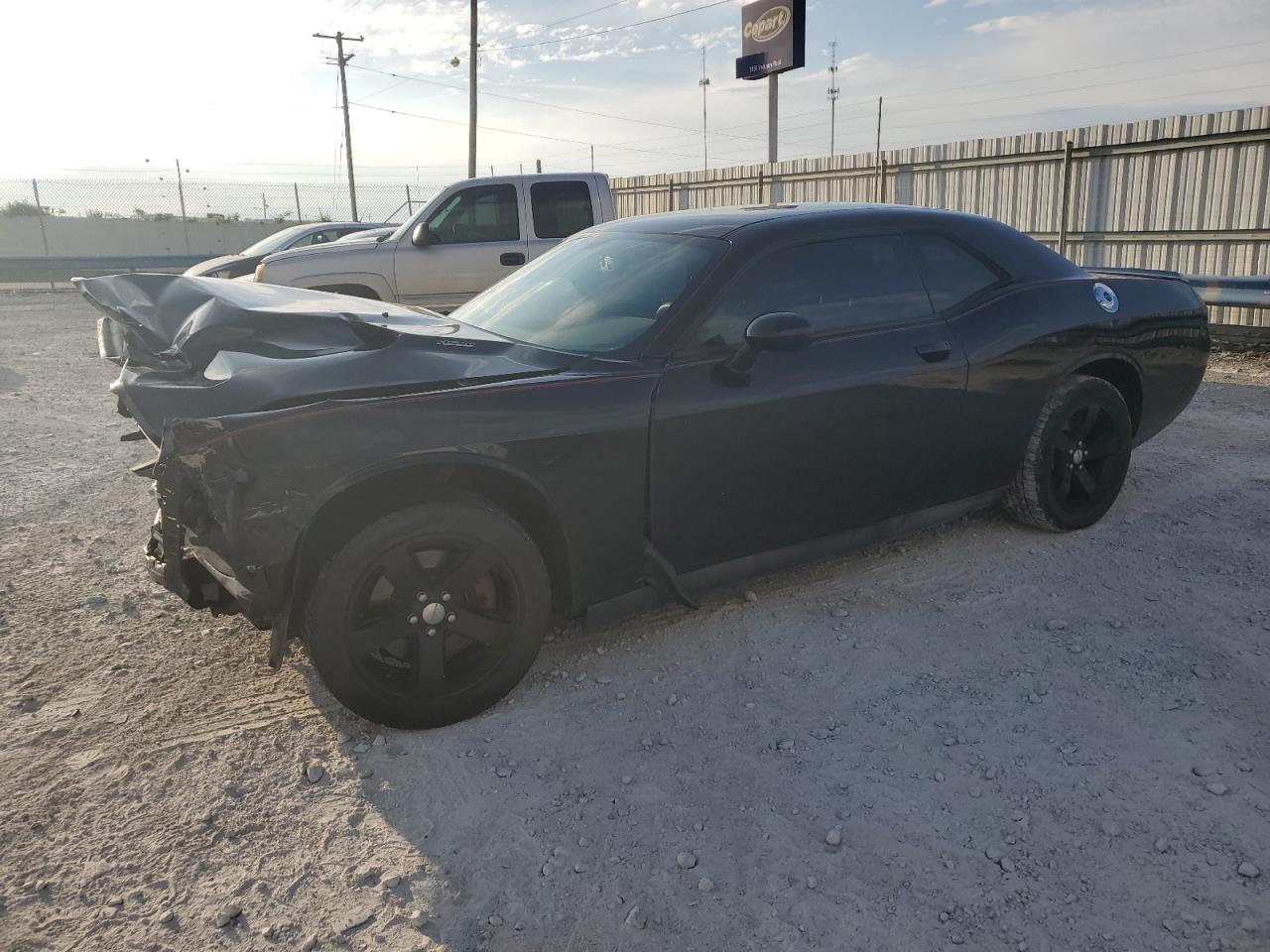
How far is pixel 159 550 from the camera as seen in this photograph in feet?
11.1

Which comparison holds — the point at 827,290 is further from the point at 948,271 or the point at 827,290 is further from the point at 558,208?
the point at 558,208

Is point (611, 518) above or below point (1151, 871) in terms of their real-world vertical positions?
above

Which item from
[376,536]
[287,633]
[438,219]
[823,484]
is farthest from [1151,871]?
[438,219]

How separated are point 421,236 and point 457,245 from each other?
0.38 m

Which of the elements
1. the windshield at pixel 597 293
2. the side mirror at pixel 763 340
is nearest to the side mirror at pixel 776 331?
the side mirror at pixel 763 340

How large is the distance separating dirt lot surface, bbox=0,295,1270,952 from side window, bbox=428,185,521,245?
6165 mm

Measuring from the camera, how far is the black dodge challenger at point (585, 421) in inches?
117

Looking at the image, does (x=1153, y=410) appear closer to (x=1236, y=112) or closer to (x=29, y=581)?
(x=29, y=581)

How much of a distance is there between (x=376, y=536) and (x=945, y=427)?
8.18 feet

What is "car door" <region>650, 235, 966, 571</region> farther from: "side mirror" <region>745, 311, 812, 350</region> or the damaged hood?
the damaged hood

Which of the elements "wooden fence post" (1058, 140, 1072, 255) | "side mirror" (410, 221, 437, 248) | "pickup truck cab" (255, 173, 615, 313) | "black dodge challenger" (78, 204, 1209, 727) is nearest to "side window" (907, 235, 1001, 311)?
"black dodge challenger" (78, 204, 1209, 727)

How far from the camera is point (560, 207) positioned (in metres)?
10.2

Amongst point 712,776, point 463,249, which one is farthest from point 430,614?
point 463,249

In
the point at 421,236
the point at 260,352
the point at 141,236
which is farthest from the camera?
the point at 141,236
